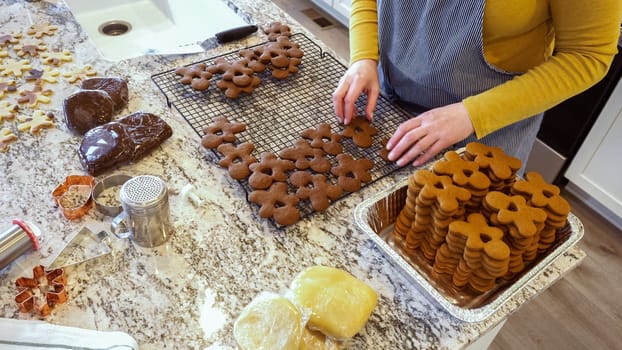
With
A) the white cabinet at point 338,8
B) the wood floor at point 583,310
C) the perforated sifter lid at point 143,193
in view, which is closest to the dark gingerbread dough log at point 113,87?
the perforated sifter lid at point 143,193

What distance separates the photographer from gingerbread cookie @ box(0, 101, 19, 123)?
98 centimetres

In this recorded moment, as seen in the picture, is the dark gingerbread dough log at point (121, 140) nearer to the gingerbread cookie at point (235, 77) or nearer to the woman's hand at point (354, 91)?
the gingerbread cookie at point (235, 77)

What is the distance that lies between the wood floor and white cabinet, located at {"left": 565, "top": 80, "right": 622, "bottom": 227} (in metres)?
0.12

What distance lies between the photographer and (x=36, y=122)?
3.18ft

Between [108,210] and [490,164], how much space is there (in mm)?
639

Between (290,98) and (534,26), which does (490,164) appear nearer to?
(534,26)

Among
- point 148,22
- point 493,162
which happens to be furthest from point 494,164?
point 148,22

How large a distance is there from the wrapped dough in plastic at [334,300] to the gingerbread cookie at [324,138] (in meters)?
0.32

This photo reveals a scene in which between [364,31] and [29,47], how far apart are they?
831mm

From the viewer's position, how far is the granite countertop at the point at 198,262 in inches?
26.5

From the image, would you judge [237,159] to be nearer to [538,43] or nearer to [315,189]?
[315,189]

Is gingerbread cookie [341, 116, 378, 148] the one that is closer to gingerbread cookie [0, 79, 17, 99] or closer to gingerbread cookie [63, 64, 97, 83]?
gingerbread cookie [63, 64, 97, 83]

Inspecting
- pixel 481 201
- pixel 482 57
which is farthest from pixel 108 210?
pixel 482 57

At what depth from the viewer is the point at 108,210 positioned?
2.64ft
